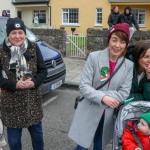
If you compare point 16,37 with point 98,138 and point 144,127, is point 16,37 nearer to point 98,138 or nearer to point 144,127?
point 98,138

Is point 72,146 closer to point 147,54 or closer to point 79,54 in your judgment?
point 147,54

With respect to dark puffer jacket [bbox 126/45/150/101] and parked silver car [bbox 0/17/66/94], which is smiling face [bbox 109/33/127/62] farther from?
parked silver car [bbox 0/17/66/94]

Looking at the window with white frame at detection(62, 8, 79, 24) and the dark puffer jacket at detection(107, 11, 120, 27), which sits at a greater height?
the window with white frame at detection(62, 8, 79, 24)

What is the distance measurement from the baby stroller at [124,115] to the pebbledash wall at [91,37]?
22.7 feet

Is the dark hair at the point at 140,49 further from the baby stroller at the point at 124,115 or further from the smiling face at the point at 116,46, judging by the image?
the baby stroller at the point at 124,115

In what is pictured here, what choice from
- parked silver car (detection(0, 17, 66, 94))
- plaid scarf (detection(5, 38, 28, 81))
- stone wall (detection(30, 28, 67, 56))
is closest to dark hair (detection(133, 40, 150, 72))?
plaid scarf (detection(5, 38, 28, 81))

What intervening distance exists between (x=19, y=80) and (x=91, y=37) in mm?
7865

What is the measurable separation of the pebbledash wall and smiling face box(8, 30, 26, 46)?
6847mm

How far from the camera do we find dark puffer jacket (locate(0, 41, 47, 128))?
3069 millimetres

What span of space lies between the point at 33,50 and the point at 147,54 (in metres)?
1.23

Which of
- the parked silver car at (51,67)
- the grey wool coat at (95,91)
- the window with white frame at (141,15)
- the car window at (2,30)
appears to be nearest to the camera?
the grey wool coat at (95,91)

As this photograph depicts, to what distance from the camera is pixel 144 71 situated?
2824mm

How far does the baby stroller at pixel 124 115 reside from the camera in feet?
8.95

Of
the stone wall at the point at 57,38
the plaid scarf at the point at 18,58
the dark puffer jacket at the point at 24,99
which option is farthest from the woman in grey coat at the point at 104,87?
the stone wall at the point at 57,38
